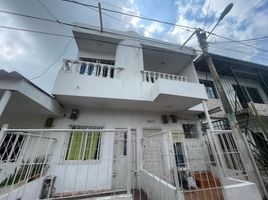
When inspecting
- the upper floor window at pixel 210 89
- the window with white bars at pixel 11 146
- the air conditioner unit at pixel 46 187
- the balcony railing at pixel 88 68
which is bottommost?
the air conditioner unit at pixel 46 187

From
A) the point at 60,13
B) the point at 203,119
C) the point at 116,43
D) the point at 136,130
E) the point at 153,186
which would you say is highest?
the point at 116,43

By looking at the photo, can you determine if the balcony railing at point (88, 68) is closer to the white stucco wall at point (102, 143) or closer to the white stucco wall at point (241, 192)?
the white stucco wall at point (102, 143)

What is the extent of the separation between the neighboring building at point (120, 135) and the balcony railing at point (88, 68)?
0.03 m

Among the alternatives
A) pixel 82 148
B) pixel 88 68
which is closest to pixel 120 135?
pixel 82 148

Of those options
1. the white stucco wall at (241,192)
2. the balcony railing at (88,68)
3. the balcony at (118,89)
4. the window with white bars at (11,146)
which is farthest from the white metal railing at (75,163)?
the white stucco wall at (241,192)

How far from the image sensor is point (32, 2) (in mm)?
3695

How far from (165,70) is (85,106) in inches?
199

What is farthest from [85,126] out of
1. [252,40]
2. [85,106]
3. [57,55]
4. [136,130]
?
[252,40]

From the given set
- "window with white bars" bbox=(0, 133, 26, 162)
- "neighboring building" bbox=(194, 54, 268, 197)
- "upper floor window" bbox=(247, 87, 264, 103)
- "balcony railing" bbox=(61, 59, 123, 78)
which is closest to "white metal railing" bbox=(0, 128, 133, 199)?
"window with white bars" bbox=(0, 133, 26, 162)

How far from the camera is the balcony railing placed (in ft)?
14.0

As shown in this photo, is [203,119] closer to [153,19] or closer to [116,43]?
[153,19]

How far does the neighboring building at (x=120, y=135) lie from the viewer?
2979 mm

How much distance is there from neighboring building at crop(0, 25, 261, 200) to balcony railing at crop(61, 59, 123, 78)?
0.10ft

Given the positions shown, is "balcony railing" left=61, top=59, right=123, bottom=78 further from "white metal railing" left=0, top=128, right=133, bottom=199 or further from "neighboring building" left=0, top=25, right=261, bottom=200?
"white metal railing" left=0, top=128, right=133, bottom=199
